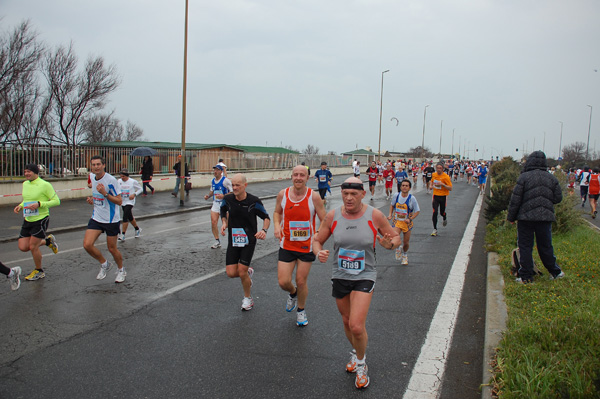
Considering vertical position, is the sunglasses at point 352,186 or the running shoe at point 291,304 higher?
the sunglasses at point 352,186

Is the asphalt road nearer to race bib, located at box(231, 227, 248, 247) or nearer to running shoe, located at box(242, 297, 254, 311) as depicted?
running shoe, located at box(242, 297, 254, 311)

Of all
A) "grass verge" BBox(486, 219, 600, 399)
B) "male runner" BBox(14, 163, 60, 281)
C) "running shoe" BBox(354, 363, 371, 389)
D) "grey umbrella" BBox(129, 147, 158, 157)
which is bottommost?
"running shoe" BBox(354, 363, 371, 389)

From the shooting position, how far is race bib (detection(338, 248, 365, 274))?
13.3 ft

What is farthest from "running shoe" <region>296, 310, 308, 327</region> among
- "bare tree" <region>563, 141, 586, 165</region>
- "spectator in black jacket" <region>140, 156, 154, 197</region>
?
"bare tree" <region>563, 141, 586, 165</region>

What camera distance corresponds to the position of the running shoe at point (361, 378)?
Result: 385cm

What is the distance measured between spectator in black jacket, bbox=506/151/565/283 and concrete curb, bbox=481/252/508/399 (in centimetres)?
44

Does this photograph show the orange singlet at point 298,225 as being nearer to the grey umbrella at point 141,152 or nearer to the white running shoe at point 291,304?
the white running shoe at point 291,304

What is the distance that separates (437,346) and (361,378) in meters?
1.24

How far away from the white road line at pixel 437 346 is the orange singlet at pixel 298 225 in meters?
1.66

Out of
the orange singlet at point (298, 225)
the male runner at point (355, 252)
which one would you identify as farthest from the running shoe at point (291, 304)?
the male runner at point (355, 252)

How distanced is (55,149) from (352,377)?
60.0 ft

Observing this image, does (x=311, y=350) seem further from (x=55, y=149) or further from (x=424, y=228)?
(x=55, y=149)

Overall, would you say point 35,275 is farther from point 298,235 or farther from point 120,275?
point 298,235

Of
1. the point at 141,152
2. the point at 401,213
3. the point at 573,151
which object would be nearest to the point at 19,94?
the point at 141,152
